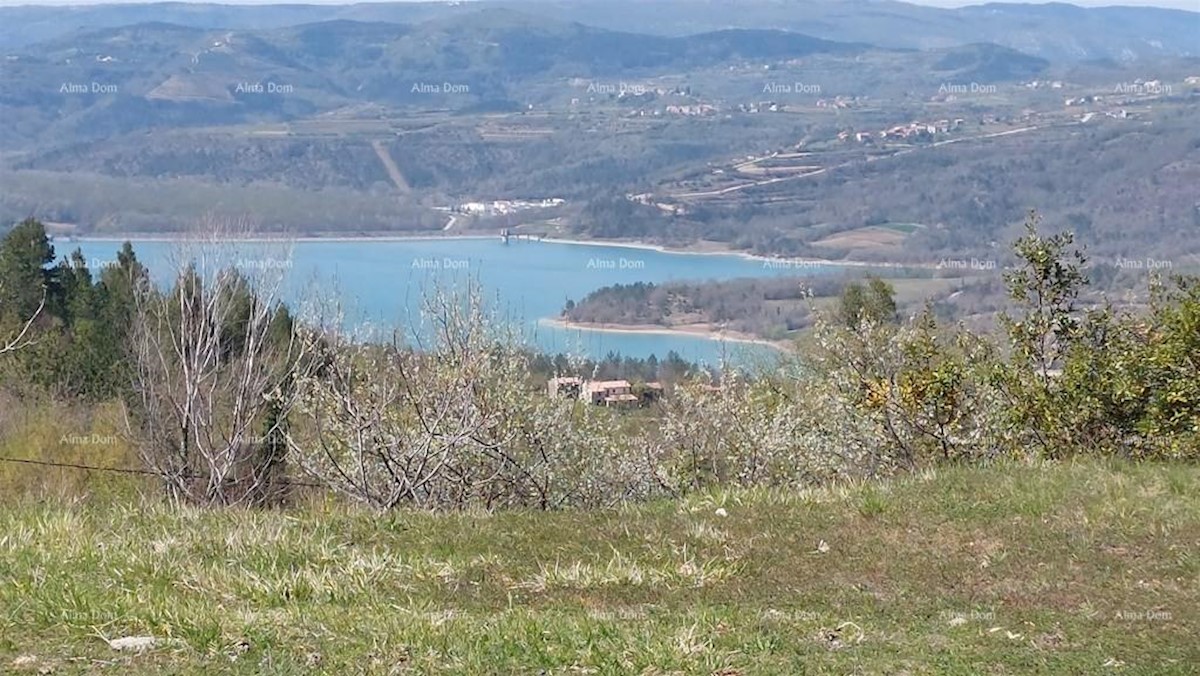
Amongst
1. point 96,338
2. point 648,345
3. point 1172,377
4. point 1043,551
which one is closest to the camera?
point 1043,551

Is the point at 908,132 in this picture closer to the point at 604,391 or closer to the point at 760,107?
the point at 760,107

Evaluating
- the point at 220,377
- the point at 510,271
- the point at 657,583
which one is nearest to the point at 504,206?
the point at 510,271

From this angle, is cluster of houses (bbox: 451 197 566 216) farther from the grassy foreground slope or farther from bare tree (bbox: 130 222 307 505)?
the grassy foreground slope

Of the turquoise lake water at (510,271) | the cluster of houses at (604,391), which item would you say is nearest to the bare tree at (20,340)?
the turquoise lake water at (510,271)

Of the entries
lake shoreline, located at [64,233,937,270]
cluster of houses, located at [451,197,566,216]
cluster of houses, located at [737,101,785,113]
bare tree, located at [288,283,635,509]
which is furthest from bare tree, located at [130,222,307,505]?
cluster of houses, located at [737,101,785,113]

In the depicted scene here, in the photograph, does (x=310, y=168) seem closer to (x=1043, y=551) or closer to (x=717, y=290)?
(x=717, y=290)

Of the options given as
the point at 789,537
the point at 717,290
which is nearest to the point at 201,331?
the point at 789,537
